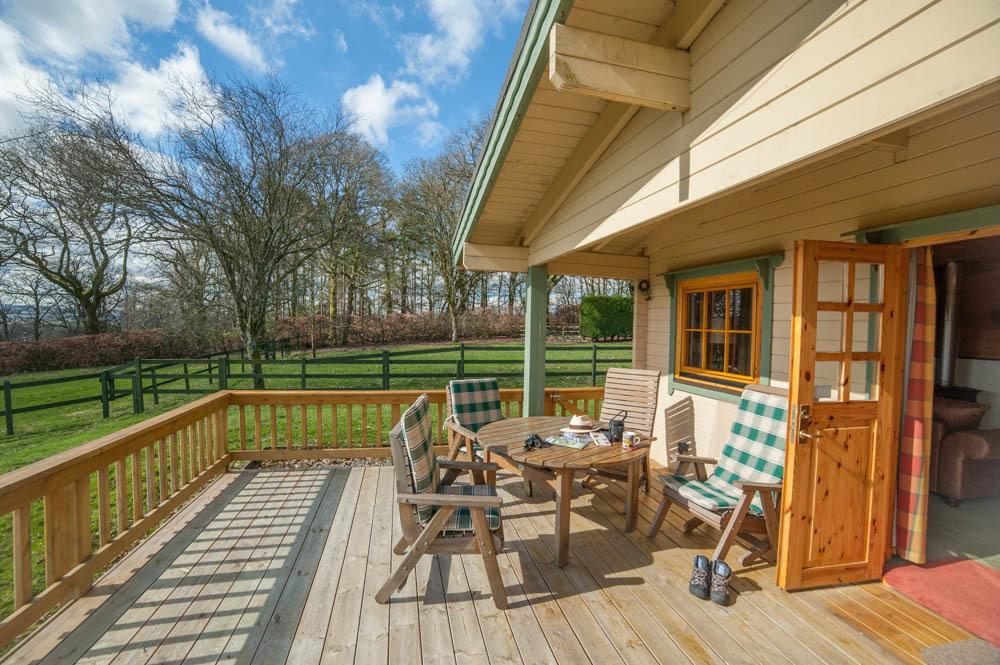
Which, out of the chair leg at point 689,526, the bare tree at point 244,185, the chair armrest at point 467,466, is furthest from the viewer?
the bare tree at point 244,185

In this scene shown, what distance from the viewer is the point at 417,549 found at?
2104mm

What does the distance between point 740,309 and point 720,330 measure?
280mm

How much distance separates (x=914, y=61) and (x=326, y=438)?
6.00m

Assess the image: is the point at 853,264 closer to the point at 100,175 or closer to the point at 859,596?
the point at 859,596

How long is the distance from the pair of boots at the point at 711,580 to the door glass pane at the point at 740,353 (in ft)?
6.20

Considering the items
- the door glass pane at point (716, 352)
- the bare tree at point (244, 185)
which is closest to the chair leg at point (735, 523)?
the door glass pane at point (716, 352)

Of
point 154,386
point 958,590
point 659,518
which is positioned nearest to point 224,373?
point 154,386

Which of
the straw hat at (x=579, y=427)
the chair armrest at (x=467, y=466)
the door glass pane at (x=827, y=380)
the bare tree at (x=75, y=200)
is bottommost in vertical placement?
the chair armrest at (x=467, y=466)

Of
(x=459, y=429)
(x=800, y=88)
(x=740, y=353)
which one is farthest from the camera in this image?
(x=740, y=353)

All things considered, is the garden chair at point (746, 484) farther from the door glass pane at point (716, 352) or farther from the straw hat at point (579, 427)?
the door glass pane at point (716, 352)

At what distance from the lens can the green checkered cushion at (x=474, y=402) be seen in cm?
384

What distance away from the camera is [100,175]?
721cm

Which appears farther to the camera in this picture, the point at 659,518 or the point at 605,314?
the point at 605,314

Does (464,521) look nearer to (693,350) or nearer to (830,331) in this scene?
(830,331)
